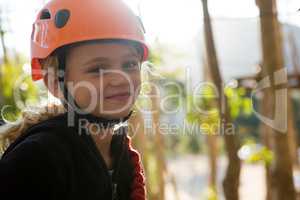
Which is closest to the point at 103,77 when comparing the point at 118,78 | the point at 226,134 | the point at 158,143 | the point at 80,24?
the point at 118,78

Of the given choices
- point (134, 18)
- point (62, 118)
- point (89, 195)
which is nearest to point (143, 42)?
point (134, 18)

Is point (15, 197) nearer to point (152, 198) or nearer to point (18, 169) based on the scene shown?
point (18, 169)

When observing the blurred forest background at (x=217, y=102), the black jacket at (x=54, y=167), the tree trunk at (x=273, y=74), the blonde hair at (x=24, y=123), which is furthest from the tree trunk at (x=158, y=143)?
the black jacket at (x=54, y=167)

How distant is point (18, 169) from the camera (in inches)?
37.2

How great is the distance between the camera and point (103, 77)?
3.94 ft

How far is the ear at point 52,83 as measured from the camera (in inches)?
52.1

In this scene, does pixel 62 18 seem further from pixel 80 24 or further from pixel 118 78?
pixel 118 78

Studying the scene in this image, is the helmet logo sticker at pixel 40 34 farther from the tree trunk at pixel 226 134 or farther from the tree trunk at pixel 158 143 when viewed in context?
the tree trunk at pixel 158 143

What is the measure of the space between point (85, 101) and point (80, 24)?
228mm

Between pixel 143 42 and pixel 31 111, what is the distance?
0.40 metres

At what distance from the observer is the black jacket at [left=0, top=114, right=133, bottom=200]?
94 centimetres

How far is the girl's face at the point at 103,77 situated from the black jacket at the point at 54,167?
104 millimetres

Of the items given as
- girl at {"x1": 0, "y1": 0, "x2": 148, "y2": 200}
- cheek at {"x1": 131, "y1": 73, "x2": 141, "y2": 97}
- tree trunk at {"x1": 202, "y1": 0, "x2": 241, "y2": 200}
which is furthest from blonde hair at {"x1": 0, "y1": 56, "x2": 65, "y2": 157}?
tree trunk at {"x1": 202, "y1": 0, "x2": 241, "y2": 200}

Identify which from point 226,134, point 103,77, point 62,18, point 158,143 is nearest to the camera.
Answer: point 103,77
